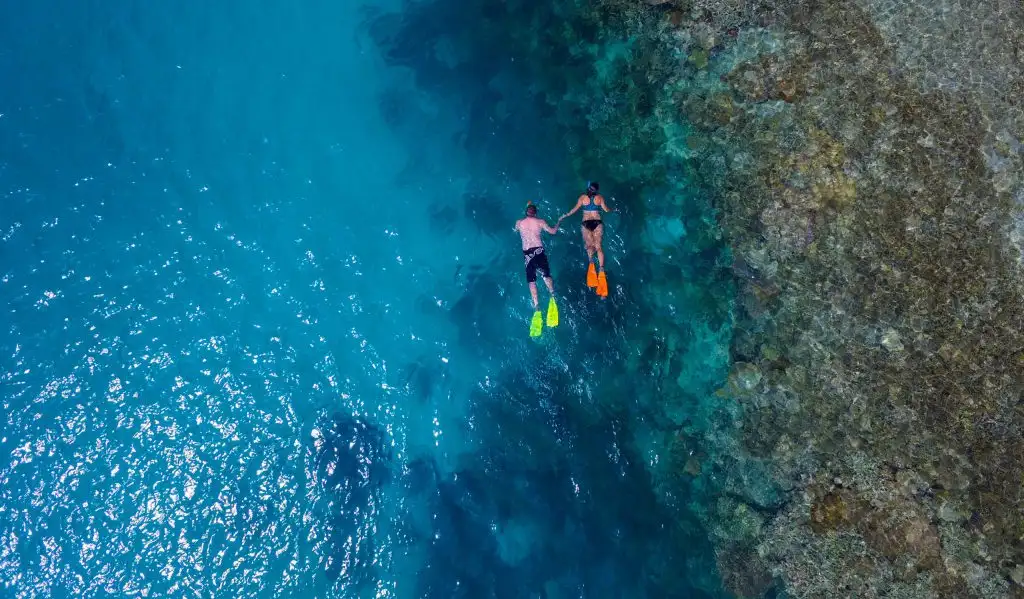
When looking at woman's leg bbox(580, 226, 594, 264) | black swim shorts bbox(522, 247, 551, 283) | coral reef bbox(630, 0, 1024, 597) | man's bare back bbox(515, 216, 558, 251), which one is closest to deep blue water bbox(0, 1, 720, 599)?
woman's leg bbox(580, 226, 594, 264)

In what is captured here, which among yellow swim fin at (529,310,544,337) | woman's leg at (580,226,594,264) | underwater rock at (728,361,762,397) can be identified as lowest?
underwater rock at (728,361,762,397)

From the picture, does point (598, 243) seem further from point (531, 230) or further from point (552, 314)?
point (552, 314)

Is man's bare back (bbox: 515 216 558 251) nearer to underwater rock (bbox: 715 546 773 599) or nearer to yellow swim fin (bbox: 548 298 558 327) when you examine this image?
yellow swim fin (bbox: 548 298 558 327)

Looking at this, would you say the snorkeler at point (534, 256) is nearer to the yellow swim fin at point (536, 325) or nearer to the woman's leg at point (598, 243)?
the yellow swim fin at point (536, 325)

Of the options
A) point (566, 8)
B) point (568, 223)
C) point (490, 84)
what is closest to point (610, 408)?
point (568, 223)

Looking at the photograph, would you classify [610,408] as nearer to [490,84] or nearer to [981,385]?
[981,385]
